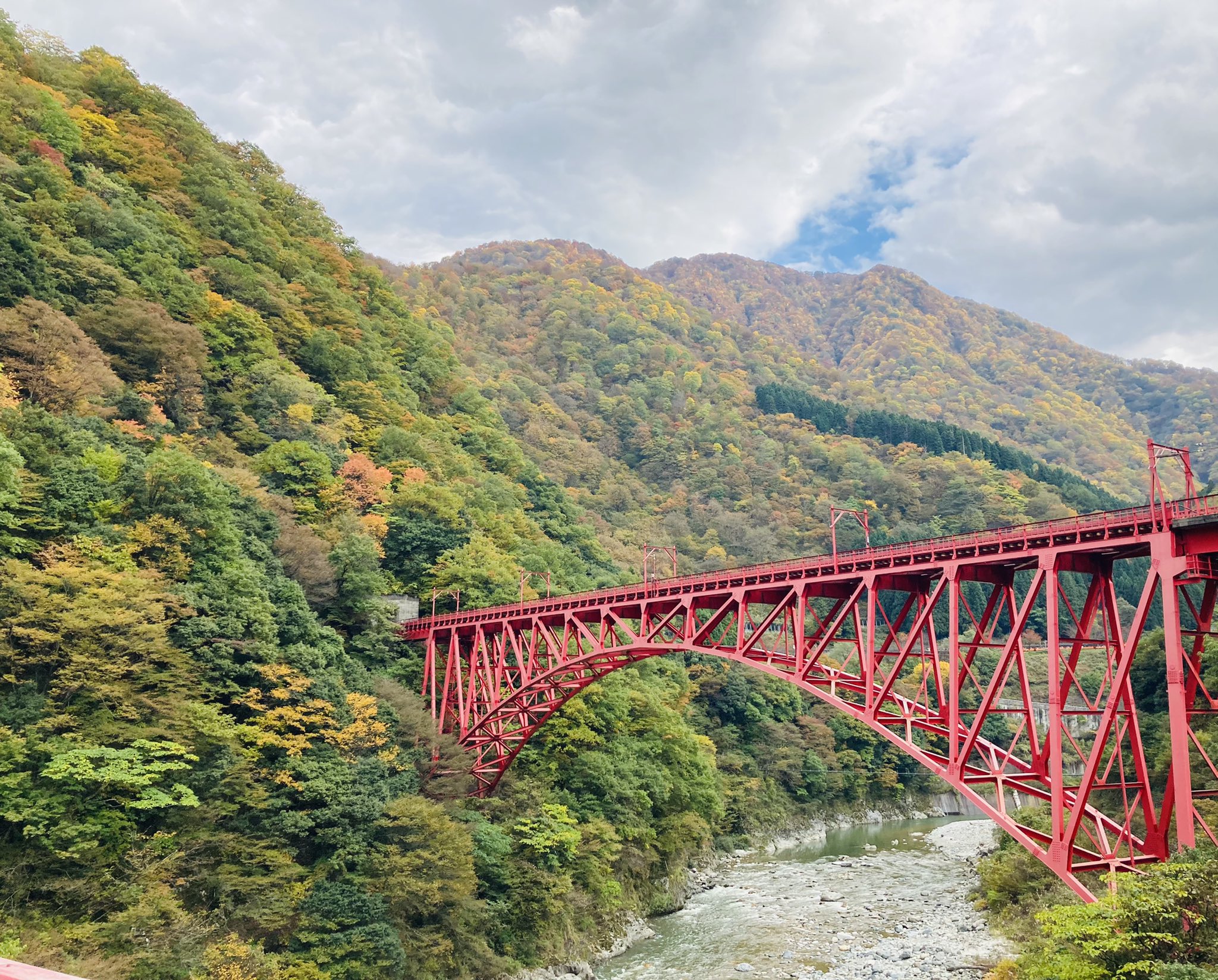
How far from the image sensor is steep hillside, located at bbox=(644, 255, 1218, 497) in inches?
4722

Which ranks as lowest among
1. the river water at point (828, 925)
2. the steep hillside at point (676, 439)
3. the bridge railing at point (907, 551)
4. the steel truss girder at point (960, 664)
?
the river water at point (828, 925)

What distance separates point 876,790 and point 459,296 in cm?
7621

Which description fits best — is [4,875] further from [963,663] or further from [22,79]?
[22,79]

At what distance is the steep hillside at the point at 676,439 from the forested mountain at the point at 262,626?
16.8m

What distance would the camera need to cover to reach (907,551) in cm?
1877

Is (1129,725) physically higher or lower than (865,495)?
lower

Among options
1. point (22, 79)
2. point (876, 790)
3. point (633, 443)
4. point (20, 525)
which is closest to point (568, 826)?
point (20, 525)

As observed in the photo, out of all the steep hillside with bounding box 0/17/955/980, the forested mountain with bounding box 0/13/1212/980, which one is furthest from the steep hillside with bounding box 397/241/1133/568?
the steep hillside with bounding box 0/17/955/980

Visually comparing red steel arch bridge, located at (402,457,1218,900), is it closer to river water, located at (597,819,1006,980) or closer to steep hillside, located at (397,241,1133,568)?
river water, located at (597,819,1006,980)

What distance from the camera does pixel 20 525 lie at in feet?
69.3

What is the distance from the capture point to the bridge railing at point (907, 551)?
48.5 ft

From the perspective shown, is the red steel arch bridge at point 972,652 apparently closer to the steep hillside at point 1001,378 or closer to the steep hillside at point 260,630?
the steep hillside at point 260,630

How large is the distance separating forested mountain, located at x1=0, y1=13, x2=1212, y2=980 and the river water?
80.9 inches

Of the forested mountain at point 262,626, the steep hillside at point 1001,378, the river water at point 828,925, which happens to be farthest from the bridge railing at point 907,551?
the steep hillside at point 1001,378
